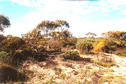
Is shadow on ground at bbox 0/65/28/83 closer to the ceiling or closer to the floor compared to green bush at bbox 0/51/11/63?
closer to the floor

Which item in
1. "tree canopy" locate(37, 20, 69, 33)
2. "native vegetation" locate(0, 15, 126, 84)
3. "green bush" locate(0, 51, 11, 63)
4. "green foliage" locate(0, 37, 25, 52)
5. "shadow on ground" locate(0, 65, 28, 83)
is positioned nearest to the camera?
"shadow on ground" locate(0, 65, 28, 83)

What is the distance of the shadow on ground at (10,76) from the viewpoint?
5.21 metres

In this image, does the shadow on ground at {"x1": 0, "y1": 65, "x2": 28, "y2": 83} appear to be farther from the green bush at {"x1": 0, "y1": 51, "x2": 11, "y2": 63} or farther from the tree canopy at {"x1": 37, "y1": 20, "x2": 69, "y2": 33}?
the tree canopy at {"x1": 37, "y1": 20, "x2": 69, "y2": 33}

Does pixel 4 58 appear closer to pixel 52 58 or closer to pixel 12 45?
pixel 12 45

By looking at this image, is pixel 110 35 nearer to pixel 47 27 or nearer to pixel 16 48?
pixel 47 27

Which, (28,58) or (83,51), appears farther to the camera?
(83,51)

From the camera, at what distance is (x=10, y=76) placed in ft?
17.9

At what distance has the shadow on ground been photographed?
17.1 ft

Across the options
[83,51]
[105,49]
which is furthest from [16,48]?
[105,49]

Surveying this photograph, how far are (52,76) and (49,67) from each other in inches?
52.9

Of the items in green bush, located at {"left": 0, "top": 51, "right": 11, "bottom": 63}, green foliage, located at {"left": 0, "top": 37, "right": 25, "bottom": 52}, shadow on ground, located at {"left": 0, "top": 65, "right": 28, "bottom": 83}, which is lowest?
shadow on ground, located at {"left": 0, "top": 65, "right": 28, "bottom": 83}

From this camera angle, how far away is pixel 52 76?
19.7ft

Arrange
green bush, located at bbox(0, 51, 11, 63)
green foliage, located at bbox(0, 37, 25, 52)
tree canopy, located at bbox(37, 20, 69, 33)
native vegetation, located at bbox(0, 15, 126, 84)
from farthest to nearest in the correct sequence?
tree canopy, located at bbox(37, 20, 69, 33) → green foliage, located at bbox(0, 37, 25, 52) → green bush, located at bbox(0, 51, 11, 63) → native vegetation, located at bbox(0, 15, 126, 84)

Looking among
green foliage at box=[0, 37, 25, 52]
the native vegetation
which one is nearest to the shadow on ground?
the native vegetation
